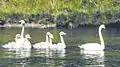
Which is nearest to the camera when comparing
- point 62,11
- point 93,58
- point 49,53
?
point 93,58

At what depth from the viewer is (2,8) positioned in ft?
267

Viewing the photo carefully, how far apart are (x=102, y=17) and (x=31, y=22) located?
29.4 ft

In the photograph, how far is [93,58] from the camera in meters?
35.8

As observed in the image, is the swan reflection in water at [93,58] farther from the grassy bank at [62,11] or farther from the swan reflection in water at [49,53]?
the grassy bank at [62,11]

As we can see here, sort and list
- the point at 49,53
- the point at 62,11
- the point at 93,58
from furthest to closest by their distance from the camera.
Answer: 1. the point at 62,11
2. the point at 49,53
3. the point at 93,58

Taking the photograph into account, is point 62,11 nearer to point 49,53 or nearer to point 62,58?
point 49,53

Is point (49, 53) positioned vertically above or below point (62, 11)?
→ below

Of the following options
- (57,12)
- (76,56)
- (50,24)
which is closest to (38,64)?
Answer: (76,56)

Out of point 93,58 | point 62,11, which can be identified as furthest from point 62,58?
point 62,11

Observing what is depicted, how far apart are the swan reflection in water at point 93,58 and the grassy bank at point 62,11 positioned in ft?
104

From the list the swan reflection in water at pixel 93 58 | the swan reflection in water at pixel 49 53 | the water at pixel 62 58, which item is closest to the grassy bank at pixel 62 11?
the water at pixel 62 58

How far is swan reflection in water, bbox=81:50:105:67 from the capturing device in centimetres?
3297

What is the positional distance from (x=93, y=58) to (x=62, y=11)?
41882 millimetres

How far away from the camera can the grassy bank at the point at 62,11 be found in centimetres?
7325
